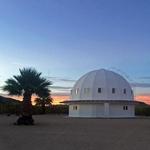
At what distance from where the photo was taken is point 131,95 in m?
78.9

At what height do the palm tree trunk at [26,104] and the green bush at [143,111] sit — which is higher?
the green bush at [143,111]

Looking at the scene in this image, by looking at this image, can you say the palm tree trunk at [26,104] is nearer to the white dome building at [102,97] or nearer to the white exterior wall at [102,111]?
the white exterior wall at [102,111]

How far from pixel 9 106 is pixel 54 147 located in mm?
72560

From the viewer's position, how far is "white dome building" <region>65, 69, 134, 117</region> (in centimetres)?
7450

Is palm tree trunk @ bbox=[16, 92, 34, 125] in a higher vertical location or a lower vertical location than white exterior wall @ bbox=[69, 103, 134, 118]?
lower

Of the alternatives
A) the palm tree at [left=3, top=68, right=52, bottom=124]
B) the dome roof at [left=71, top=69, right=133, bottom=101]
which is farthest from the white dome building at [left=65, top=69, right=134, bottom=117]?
the palm tree at [left=3, top=68, right=52, bottom=124]

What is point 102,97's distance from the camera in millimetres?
75625

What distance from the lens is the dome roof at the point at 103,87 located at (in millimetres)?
75938

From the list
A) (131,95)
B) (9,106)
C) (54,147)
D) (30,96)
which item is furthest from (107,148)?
(9,106)

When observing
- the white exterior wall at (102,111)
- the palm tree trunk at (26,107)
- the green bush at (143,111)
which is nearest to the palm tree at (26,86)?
the palm tree trunk at (26,107)

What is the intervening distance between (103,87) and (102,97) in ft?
6.60

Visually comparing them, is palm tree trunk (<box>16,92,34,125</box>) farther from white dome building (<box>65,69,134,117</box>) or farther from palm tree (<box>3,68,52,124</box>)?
white dome building (<box>65,69,134,117</box>)

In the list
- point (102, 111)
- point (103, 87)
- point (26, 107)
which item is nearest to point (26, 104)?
point (26, 107)

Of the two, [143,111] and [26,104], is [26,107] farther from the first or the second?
[143,111]
